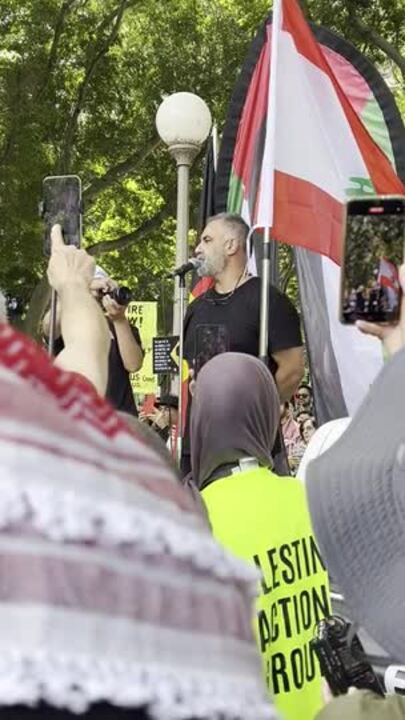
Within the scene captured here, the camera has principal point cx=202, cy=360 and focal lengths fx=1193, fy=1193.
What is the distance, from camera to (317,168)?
5309mm

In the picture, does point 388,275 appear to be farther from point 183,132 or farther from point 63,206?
point 183,132

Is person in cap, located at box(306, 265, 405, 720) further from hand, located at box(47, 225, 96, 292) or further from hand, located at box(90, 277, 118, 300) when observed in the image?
hand, located at box(90, 277, 118, 300)

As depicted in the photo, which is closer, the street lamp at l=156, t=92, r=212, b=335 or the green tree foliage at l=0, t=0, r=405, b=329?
the street lamp at l=156, t=92, r=212, b=335

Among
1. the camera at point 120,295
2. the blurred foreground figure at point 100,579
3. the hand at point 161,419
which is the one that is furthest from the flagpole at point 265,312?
the hand at point 161,419

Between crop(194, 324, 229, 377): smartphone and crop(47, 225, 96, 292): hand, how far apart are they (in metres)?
2.57

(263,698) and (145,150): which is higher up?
(145,150)

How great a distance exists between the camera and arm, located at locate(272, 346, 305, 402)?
4.78 m

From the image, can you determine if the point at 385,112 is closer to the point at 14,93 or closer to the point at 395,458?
the point at 395,458

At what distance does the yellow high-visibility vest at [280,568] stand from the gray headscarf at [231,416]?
83mm

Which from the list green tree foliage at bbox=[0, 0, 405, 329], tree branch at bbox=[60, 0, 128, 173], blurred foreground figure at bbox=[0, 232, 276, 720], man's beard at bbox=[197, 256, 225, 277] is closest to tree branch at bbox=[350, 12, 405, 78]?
green tree foliage at bbox=[0, 0, 405, 329]

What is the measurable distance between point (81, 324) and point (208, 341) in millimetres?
2970

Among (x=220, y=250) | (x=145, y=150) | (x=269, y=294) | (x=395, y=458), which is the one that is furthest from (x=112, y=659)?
(x=145, y=150)

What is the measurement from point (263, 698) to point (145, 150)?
60.2 feet

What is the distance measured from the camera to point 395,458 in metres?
1.28
